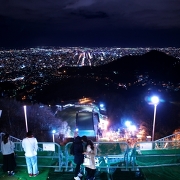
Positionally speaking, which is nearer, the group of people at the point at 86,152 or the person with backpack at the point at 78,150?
the group of people at the point at 86,152

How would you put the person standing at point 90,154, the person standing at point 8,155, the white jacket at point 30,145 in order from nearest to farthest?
the person standing at point 90,154 → the white jacket at point 30,145 → the person standing at point 8,155

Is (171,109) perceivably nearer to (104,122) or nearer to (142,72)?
(104,122)

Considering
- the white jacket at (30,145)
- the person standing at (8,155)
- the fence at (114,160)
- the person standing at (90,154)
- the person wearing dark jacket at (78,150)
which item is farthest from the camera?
the fence at (114,160)

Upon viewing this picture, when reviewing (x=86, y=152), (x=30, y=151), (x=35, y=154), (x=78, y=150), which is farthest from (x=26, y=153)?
(x=86, y=152)

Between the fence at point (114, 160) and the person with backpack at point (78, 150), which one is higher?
the person with backpack at point (78, 150)

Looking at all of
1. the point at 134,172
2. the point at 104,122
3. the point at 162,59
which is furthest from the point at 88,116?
the point at 162,59

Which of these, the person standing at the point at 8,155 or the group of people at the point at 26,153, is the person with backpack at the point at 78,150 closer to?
the group of people at the point at 26,153

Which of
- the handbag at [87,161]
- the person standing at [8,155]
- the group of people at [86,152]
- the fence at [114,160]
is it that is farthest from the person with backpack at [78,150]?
the person standing at [8,155]

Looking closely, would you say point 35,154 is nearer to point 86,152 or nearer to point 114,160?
point 86,152

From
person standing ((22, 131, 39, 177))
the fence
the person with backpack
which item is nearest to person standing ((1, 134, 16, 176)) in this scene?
person standing ((22, 131, 39, 177))

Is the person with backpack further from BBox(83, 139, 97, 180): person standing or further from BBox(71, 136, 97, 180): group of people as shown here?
BBox(83, 139, 97, 180): person standing
